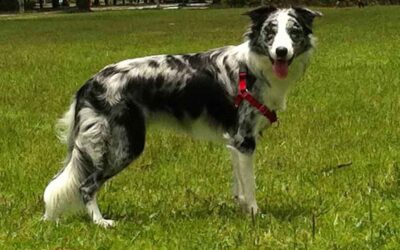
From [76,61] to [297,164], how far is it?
38.7 ft

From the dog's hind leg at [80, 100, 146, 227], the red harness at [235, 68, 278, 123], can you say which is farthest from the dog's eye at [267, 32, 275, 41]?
the dog's hind leg at [80, 100, 146, 227]

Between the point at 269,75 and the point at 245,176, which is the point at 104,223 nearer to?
the point at 245,176

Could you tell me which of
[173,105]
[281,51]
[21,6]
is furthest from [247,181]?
[21,6]

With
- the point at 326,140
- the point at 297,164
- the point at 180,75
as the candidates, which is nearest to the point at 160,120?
the point at 180,75

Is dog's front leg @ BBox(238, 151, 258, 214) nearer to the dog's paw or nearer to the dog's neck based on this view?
the dog's paw

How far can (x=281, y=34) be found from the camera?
6.37 metres

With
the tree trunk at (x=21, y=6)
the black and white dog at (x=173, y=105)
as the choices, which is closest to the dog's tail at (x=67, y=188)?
the black and white dog at (x=173, y=105)

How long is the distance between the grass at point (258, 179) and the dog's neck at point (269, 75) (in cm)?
94

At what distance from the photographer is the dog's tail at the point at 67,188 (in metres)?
6.59

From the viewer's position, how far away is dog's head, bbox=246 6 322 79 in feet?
20.8

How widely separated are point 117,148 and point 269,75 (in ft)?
4.38

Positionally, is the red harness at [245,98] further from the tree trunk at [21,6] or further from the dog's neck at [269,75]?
the tree trunk at [21,6]

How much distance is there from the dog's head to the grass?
49.3 inches

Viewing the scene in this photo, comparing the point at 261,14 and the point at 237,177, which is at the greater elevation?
the point at 261,14
